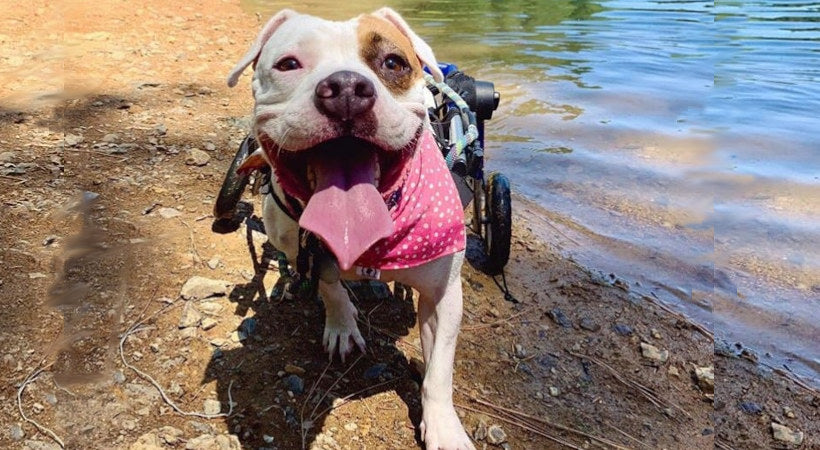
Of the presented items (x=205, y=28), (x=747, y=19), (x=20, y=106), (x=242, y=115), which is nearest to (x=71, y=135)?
(x=20, y=106)

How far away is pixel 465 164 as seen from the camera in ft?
10.4

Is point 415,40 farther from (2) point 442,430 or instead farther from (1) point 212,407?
(1) point 212,407

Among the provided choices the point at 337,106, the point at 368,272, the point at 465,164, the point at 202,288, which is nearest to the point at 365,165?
the point at 337,106

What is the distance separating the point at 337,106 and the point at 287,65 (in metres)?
0.48

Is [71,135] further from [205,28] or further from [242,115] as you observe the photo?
[205,28]

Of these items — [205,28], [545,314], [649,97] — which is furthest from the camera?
[205,28]

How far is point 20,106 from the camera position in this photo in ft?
18.7

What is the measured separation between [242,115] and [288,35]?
4.00 metres

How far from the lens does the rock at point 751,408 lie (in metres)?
2.90

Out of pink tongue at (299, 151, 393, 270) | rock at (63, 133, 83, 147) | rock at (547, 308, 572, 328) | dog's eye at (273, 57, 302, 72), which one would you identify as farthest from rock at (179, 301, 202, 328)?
rock at (63, 133, 83, 147)

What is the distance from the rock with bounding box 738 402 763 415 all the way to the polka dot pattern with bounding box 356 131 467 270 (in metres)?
1.57

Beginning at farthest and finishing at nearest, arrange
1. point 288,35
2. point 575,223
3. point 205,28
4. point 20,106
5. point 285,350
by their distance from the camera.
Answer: point 205,28, point 20,106, point 575,223, point 285,350, point 288,35

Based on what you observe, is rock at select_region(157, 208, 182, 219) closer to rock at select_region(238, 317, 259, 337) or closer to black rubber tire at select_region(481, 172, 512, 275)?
rock at select_region(238, 317, 259, 337)

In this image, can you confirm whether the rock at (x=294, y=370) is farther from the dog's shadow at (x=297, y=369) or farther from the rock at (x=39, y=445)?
the rock at (x=39, y=445)
